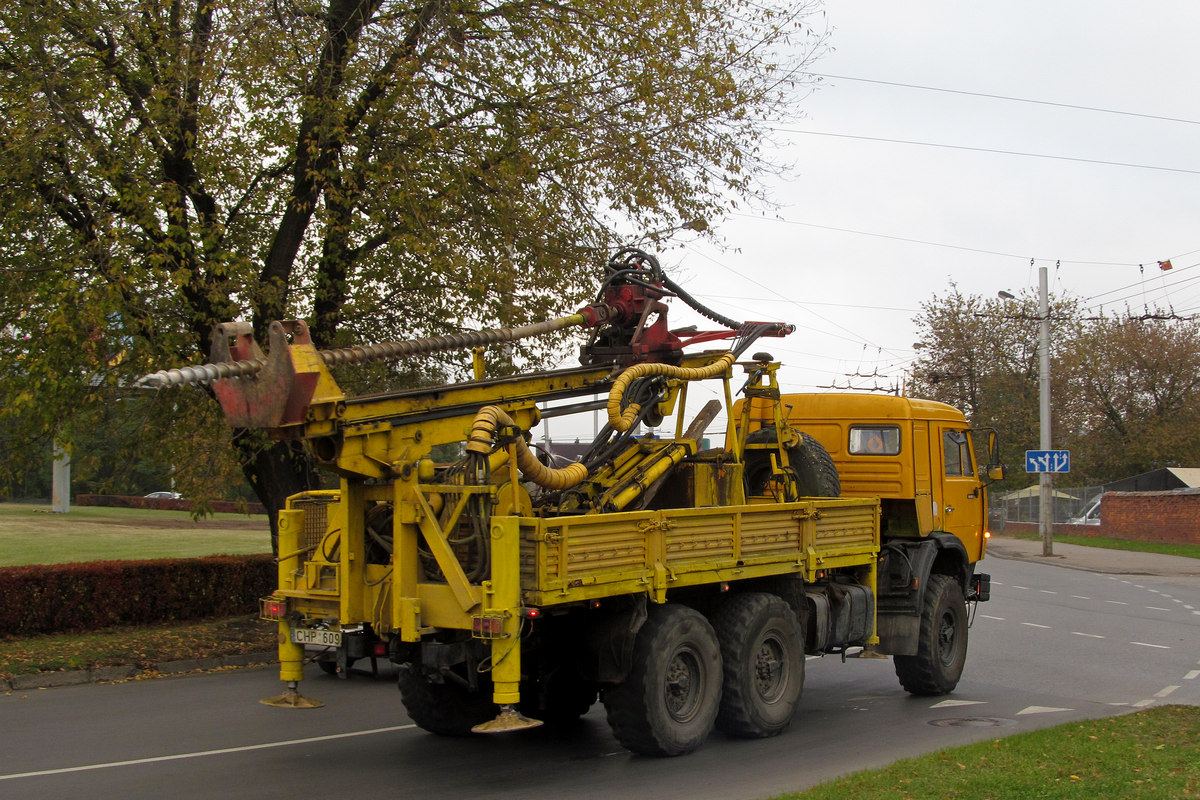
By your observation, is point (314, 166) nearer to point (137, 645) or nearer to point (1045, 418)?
point (137, 645)

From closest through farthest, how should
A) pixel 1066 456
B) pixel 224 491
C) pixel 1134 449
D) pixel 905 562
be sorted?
pixel 905 562, pixel 224 491, pixel 1066 456, pixel 1134 449

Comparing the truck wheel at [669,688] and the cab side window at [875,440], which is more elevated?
the cab side window at [875,440]

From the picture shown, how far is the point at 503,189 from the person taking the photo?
14.1 meters

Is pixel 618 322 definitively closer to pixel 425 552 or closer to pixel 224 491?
pixel 425 552

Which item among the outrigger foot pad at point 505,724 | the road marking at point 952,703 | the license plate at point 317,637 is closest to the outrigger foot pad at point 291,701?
the license plate at point 317,637

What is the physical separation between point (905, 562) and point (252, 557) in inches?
372

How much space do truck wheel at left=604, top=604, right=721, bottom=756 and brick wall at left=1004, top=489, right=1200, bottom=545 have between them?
34089 mm

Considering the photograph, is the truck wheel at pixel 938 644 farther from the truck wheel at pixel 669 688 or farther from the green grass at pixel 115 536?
the green grass at pixel 115 536

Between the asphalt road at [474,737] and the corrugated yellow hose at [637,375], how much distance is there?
258cm

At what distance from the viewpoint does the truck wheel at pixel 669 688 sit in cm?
809

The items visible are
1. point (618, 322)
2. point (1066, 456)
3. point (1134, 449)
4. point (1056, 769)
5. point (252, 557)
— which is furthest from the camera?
point (1134, 449)

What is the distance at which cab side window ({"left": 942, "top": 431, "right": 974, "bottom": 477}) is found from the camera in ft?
40.0

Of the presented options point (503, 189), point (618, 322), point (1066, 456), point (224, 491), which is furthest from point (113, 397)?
point (1066, 456)

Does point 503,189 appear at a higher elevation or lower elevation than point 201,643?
higher
